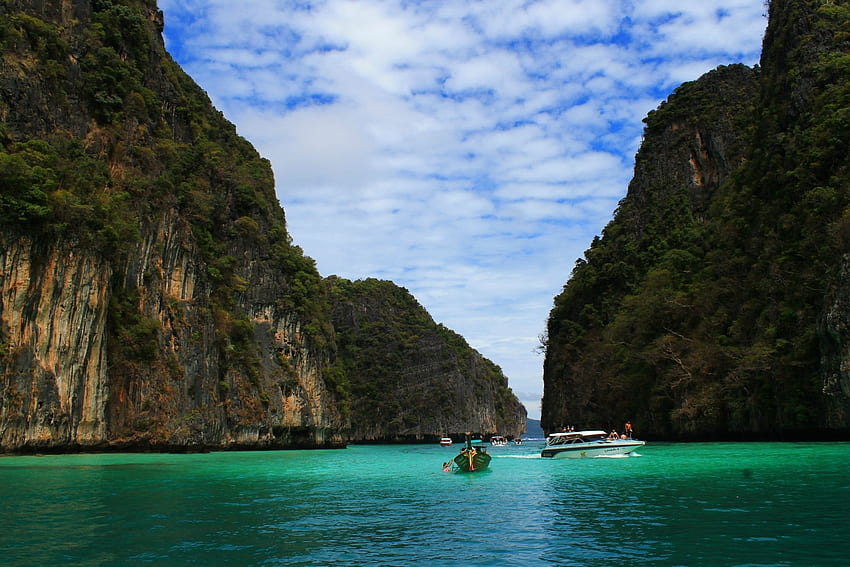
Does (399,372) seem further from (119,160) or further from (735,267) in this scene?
(119,160)

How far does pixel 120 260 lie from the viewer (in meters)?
35.9

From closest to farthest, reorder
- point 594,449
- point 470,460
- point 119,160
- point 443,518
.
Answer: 1. point 443,518
2. point 470,460
3. point 594,449
4. point 119,160

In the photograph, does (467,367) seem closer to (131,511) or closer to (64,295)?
(64,295)

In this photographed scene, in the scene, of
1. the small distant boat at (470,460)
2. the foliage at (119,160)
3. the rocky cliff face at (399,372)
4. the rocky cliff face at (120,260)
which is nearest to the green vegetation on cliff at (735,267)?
the small distant boat at (470,460)

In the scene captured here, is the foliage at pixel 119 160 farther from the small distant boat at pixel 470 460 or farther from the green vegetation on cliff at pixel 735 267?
the green vegetation on cliff at pixel 735 267

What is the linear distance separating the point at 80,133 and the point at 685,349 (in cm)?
3822

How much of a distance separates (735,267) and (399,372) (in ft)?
248

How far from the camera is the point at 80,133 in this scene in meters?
36.1

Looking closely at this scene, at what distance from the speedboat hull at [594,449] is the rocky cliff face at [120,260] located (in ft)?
71.5

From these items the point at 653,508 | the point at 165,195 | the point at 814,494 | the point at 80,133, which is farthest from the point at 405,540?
the point at 165,195

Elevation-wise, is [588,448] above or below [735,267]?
below

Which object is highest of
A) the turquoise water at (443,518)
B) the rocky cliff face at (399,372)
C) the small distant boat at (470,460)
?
the rocky cliff face at (399,372)

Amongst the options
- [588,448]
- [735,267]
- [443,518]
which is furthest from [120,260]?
[735,267]

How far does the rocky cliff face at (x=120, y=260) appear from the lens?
28859 millimetres
